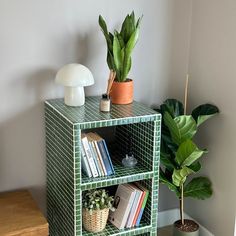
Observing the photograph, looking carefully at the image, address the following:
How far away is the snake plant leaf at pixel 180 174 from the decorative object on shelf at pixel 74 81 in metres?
0.62

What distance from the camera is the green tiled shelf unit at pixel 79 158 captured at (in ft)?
6.29

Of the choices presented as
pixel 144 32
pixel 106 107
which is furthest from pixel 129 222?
pixel 144 32

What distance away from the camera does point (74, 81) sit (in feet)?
6.61

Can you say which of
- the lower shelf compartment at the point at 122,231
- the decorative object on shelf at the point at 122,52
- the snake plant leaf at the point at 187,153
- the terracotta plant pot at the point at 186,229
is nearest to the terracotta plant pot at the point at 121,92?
the decorative object on shelf at the point at 122,52

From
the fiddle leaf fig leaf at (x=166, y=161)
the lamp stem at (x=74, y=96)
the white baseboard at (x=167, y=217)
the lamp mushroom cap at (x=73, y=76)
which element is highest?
the lamp mushroom cap at (x=73, y=76)

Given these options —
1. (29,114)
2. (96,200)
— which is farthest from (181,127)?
(29,114)

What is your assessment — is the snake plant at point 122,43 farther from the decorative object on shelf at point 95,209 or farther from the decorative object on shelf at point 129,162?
the decorative object on shelf at point 95,209

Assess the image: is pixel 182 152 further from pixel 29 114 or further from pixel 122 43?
pixel 29 114

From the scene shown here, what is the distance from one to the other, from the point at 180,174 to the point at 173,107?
0.38 metres

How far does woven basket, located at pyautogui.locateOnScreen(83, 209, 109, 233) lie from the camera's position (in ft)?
6.66

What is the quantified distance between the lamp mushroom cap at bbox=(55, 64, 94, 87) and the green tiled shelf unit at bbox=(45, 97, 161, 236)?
0.13 metres

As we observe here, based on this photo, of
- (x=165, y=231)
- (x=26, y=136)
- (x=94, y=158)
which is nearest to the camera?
(x=94, y=158)

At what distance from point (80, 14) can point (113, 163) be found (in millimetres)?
781

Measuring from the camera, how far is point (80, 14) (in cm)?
218
